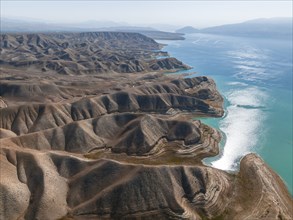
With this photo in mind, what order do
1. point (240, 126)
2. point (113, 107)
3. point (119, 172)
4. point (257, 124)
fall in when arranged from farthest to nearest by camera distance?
point (113, 107)
point (257, 124)
point (240, 126)
point (119, 172)

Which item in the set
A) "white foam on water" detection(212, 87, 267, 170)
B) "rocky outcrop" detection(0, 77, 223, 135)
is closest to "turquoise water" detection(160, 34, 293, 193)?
"white foam on water" detection(212, 87, 267, 170)

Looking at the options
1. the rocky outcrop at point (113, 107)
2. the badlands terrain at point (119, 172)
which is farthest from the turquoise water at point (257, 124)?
the rocky outcrop at point (113, 107)

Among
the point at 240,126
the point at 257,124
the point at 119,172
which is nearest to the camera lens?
the point at 119,172

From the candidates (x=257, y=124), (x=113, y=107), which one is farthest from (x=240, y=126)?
(x=113, y=107)

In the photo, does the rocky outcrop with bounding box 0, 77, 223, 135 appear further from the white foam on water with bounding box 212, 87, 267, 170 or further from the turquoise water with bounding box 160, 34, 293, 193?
the turquoise water with bounding box 160, 34, 293, 193

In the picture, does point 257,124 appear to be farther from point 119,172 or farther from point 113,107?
point 119,172

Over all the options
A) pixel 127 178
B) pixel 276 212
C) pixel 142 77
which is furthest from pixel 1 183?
pixel 142 77

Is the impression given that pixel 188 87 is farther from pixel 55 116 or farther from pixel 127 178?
pixel 127 178

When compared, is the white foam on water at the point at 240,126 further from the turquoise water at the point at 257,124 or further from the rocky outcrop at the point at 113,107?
the rocky outcrop at the point at 113,107
